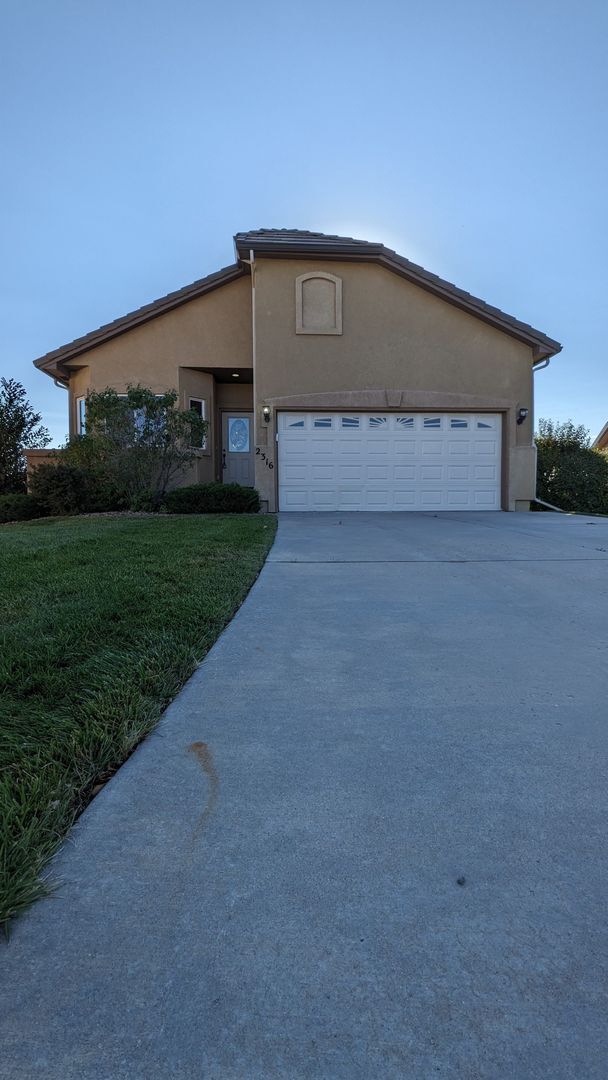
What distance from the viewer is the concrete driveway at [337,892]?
3.48ft

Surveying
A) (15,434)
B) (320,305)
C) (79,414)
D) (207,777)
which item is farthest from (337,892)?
(15,434)

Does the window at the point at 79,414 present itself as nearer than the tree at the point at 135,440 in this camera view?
No

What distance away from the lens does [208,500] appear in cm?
1195

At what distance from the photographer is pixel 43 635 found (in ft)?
10.6

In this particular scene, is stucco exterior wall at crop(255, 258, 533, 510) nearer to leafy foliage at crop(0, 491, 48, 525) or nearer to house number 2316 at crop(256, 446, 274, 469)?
house number 2316 at crop(256, 446, 274, 469)

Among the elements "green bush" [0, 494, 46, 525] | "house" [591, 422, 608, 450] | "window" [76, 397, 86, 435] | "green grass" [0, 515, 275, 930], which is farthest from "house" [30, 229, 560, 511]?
"house" [591, 422, 608, 450]

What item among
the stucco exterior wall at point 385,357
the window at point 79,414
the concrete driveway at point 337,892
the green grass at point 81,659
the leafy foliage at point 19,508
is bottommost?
the concrete driveway at point 337,892

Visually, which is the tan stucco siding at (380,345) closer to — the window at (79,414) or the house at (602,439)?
the window at (79,414)

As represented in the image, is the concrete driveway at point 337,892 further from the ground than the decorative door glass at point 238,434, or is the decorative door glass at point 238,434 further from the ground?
the decorative door glass at point 238,434

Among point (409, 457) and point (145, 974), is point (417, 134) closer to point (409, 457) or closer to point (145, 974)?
point (409, 457)

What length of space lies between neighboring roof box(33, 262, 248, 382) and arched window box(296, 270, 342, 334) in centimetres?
202

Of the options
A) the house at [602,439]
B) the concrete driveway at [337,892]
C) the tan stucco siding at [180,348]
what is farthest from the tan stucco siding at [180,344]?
the house at [602,439]

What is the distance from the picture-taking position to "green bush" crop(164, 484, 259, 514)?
468 inches

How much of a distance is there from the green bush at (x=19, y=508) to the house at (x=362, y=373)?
136 inches
